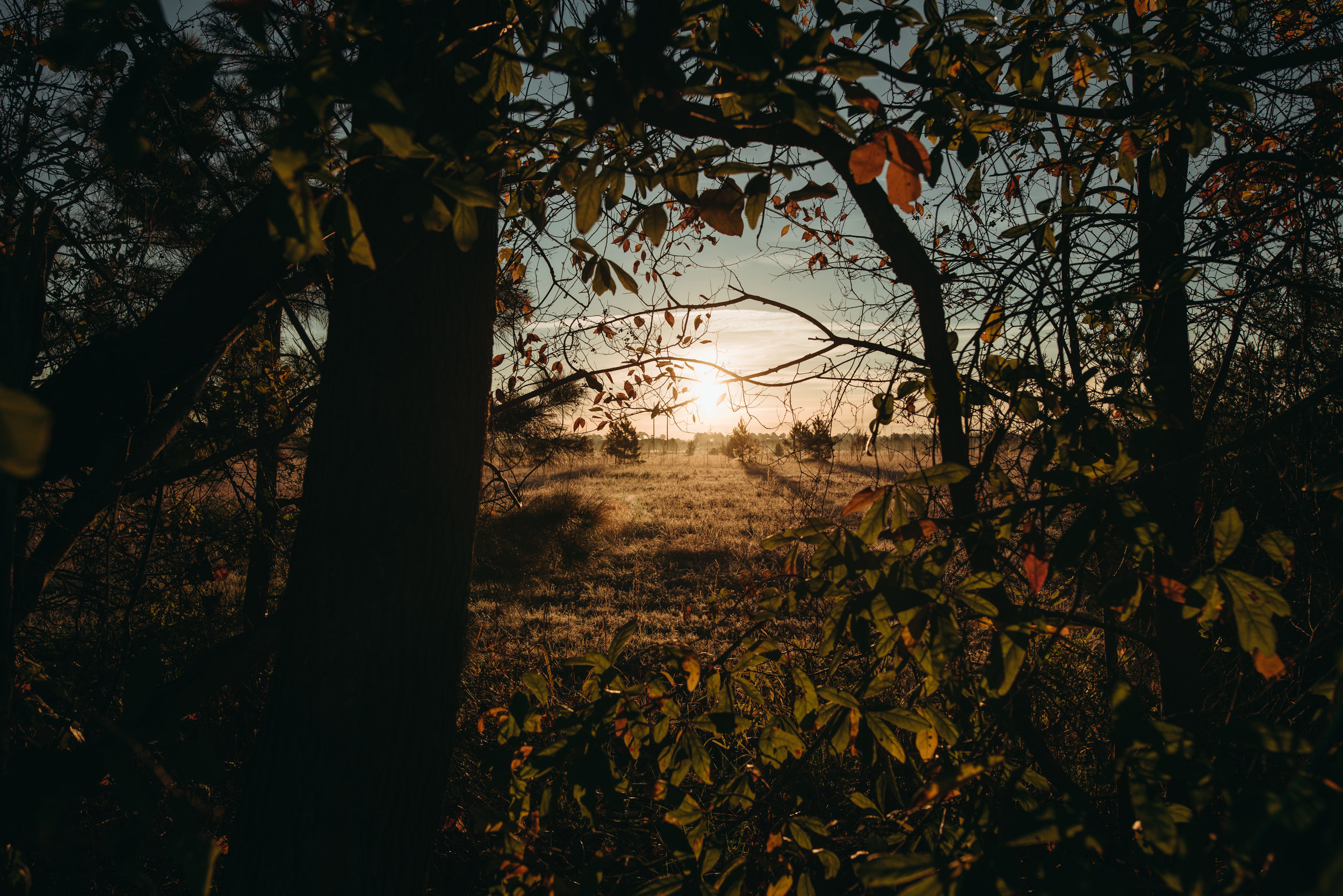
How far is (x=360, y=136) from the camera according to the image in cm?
87

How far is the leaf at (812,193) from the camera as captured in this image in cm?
112

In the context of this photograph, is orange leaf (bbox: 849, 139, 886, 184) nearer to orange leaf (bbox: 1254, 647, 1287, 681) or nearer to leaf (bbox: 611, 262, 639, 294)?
leaf (bbox: 611, 262, 639, 294)

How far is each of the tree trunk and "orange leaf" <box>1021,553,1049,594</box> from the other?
1332 millimetres

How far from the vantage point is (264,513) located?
3.20 metres

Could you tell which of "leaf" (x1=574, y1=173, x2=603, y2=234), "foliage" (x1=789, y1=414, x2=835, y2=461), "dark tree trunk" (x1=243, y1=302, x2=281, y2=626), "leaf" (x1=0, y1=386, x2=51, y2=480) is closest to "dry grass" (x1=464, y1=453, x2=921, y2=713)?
"foliage" (x1=789, y1=414, x2=835, y2=461)

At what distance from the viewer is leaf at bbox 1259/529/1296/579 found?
0.96 m

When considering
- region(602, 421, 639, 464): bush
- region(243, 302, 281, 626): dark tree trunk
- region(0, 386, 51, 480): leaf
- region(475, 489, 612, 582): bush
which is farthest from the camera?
region(602, 421, 639, 464): bush

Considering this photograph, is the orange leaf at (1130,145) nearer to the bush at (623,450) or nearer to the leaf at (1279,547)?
the leaf at (1279,547)

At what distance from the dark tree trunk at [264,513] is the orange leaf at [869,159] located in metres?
2.86

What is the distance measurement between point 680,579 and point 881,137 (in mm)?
9235

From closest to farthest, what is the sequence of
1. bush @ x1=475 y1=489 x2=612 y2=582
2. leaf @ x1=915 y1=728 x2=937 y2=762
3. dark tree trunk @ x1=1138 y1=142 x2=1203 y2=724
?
leaf @ x1=915 y1=728 x2=937 y2=762 → dark tree trunk @ x1=1138 y1=142 x2=1203 y2=724 → bush @ x1=475 y1=489 x2=612 y2=582

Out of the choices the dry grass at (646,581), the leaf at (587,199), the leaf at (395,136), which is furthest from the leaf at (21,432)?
the dry grass at (646,581)

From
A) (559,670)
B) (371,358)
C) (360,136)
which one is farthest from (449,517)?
(559,670)

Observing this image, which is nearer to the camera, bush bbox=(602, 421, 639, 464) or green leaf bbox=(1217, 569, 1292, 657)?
green leaf bbox=(1217, 569, 1292, 657)
